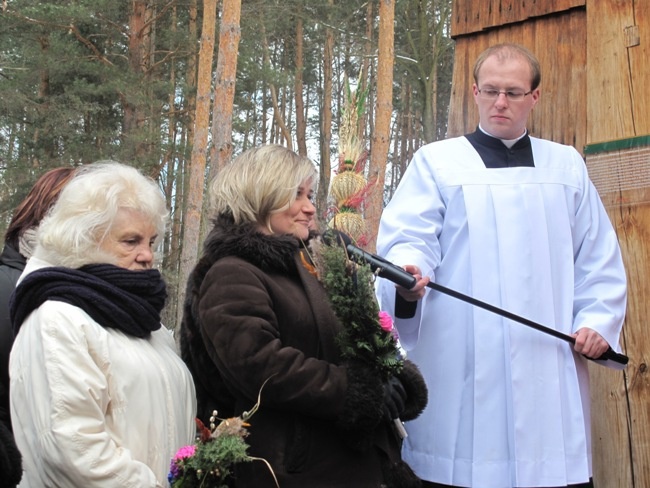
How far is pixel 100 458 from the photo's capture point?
89.0 inches

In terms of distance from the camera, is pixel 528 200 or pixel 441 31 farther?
pixel 441 31

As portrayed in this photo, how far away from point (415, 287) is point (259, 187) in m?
0.72

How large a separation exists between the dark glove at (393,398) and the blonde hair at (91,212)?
3.28ft

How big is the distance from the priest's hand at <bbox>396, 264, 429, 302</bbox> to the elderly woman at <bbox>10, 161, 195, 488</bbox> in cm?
92

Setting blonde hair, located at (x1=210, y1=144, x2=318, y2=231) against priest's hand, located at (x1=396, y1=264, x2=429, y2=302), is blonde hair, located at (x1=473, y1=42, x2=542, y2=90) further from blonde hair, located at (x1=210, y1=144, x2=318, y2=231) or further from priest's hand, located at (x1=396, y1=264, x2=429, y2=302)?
blonde hair, located at (x1=210, y1=144, x2=318, y2=231)

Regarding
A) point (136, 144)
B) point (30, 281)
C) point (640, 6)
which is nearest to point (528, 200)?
point (640, 6)

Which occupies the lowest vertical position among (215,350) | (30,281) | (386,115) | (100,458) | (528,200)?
(100,458)

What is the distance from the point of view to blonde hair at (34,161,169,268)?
259cm

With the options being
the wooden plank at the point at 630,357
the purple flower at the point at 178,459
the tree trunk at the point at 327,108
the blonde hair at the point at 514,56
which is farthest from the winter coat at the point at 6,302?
the tree trunk at the point at 327,108

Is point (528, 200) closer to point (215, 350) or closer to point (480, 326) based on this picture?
point (480, 326)

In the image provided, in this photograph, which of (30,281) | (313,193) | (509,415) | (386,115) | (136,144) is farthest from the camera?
(136,144)

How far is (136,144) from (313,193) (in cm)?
1666

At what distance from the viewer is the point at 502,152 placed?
137 inches

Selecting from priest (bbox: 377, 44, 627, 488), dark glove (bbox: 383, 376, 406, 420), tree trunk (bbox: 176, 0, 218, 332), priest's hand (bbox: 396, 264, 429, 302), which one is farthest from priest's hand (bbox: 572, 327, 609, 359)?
tree trunk (bbox: 176, 0, 218, 332)
